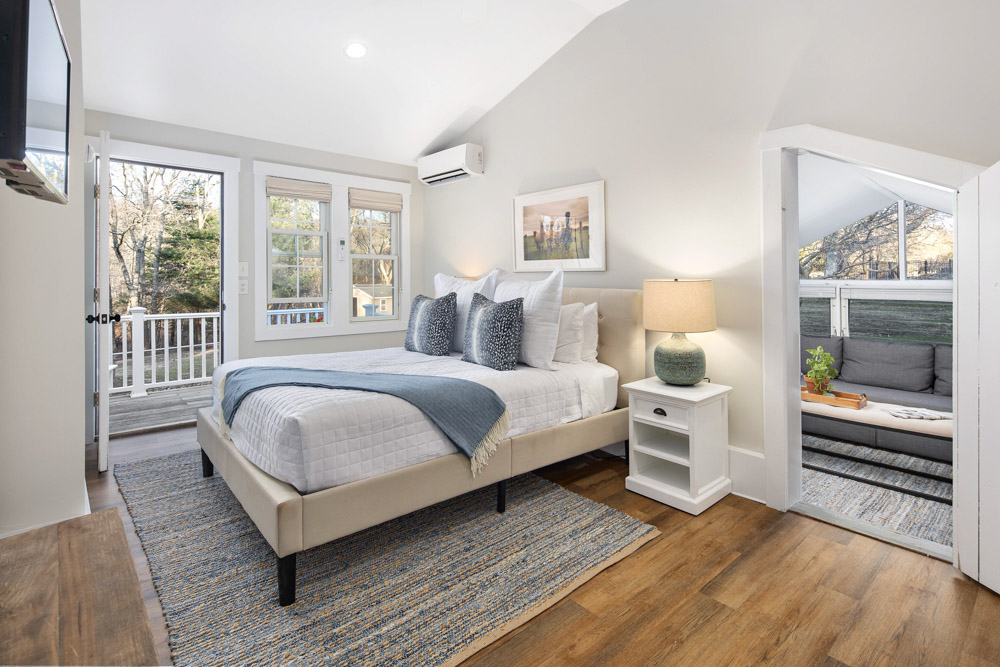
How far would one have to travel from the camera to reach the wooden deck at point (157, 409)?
405 cm

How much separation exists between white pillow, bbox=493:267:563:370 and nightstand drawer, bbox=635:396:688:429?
21.7 inches

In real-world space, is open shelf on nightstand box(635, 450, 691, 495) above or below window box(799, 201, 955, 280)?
below

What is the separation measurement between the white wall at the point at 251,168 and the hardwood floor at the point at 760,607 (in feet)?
7.02

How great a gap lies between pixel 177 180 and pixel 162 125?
3985mm

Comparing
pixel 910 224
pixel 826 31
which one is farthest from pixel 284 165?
pixel 910 224

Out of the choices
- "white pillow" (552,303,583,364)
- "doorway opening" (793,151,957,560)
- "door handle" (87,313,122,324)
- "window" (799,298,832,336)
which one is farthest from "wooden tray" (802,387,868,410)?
"door handle" (87,313,122,324)

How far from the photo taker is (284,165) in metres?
4.32

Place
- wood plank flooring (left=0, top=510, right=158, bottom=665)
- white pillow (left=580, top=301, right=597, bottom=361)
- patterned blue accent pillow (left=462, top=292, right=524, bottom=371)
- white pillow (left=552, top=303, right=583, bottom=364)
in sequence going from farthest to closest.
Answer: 1. white pillow (left=580, top=301, right=597, bottom=361)
2. white pillow (left=552, top=303, right=583, bottom=364)
3. patterned blue accent pillow (left=462, top=292, right=524, bottom=371)
4. wood plank flooring (left=0, top=510, right=158, bottom=665)

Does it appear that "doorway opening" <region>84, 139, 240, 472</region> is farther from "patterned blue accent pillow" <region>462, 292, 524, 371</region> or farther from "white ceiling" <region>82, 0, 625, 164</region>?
"patterned blue accent pillow" <region>462, 292, 524, 371</region>

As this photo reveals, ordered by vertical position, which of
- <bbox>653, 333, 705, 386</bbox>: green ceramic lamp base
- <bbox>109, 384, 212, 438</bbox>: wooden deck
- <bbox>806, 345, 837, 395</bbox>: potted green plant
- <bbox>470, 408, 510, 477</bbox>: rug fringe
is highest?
<bbox>653, 333, 705, 386</bbox>: green ceramic lamp base

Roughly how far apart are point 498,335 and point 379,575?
54.9 inches

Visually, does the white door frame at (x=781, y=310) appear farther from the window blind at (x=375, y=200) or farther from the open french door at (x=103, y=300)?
the open french door at (x=103, y=300)

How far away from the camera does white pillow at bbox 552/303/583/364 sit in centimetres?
315

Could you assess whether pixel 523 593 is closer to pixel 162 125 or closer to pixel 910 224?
pixel 162 125
